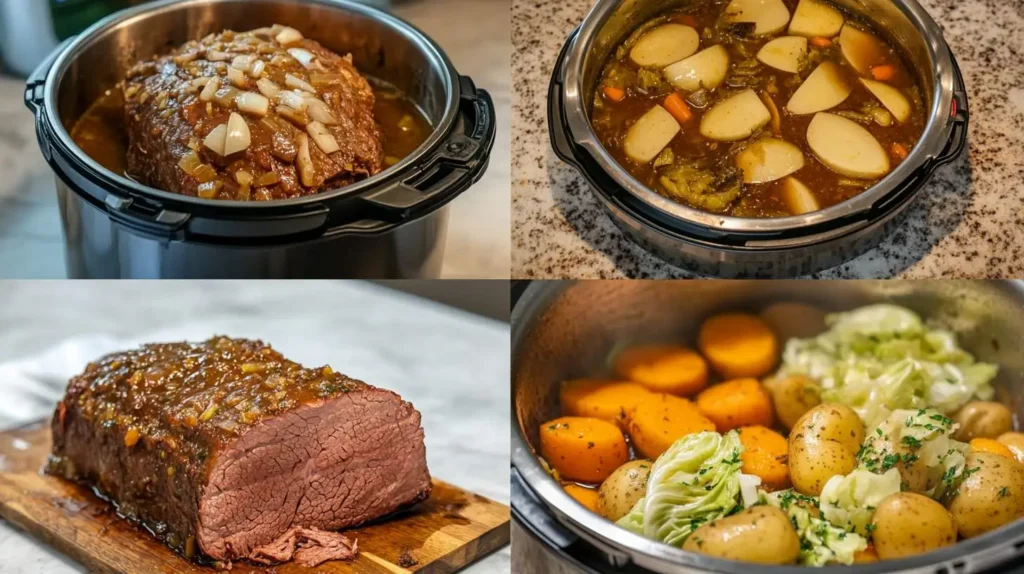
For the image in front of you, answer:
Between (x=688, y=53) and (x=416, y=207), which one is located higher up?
(x=688, y=53)

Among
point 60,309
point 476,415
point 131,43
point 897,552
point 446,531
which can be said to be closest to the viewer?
point 897,552

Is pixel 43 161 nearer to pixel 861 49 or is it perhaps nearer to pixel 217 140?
pixel 217 140

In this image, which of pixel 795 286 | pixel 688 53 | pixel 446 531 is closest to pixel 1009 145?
pixel 795 286

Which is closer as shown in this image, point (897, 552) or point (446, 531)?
point (897, 552)

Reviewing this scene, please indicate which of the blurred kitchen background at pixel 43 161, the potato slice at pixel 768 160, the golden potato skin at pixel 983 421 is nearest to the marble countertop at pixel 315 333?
the blurred kitchen background at pixel 43 161

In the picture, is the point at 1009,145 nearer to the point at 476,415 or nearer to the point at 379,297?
the point at 476,415

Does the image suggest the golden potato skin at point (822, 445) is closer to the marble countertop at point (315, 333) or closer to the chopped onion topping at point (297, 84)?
the marble countertop at point (315, 333)

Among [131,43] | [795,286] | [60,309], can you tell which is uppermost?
[131,43]
